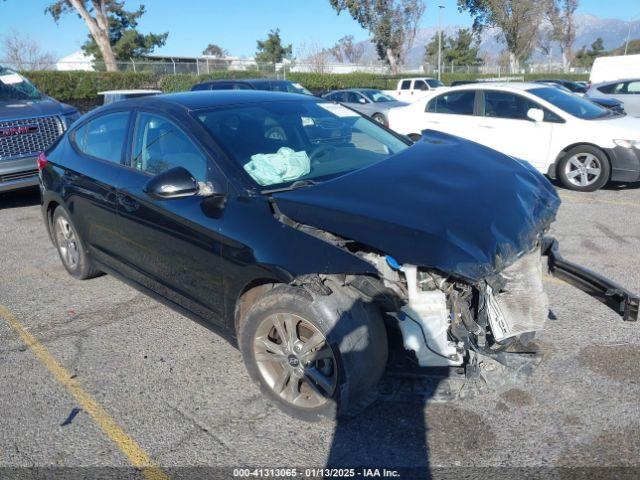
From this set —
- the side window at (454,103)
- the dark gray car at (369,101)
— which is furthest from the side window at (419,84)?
the side window at (454,103)

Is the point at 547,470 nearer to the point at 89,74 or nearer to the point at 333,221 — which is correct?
the point at 333,221

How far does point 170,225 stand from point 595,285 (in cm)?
271

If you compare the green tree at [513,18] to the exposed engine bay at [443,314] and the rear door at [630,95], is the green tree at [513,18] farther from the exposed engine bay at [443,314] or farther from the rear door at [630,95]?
the exposed engine bay at [443,314]

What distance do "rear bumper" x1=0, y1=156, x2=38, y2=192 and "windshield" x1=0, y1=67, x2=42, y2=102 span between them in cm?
134

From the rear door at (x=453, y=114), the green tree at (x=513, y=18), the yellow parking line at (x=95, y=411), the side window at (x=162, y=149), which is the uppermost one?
the green tree at (x=513, y=18)

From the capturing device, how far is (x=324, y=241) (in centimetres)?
267

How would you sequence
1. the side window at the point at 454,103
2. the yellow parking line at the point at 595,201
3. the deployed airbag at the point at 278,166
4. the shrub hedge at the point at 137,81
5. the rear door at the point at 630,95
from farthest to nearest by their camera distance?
the shrub hedge at the point at 137,81 → the rear door at the point at 630,95 → the side window at the point at 454,103 → the yellow parking line at the point at 595,201 → the deployed airbag at the point at 278,166

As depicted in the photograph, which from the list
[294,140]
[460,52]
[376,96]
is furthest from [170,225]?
[460,52]

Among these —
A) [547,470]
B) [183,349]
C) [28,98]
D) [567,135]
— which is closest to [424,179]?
[547,470]

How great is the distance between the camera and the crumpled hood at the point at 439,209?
247 centimetres

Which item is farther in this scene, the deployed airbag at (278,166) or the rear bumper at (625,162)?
the rear bumper at (625,162)

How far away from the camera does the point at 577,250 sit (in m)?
5.41

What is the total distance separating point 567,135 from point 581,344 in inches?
208

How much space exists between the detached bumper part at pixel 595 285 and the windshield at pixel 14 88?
8.04m
